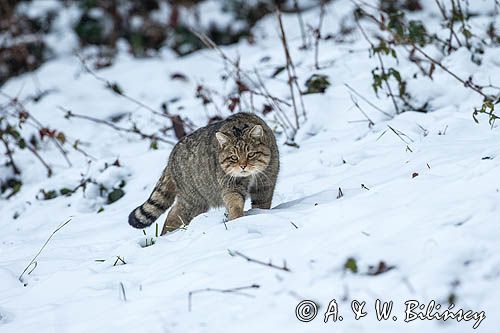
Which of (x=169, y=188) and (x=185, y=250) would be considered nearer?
(x=185, y=250)

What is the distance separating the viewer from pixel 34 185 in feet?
26.0

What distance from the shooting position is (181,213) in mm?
6031

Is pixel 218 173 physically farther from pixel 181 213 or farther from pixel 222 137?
pixel 181 213

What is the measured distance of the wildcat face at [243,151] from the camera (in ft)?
17.8

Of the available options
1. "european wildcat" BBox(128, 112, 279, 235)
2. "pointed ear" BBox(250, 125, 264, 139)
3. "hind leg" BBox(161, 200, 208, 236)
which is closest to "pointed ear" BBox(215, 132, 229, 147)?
"european wildcat" BBox(128, 112, 279, 235)

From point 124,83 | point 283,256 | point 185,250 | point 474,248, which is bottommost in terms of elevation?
point 124,83

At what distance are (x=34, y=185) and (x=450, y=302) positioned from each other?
19.7ft

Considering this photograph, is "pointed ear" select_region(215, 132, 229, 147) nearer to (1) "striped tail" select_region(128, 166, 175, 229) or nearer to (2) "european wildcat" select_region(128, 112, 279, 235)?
(2) "european wildcat" select_region(128, 112, 279, 235)

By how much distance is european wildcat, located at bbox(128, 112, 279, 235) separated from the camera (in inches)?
216

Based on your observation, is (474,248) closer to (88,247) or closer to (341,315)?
(341,315)

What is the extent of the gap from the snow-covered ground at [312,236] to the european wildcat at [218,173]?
221 mm

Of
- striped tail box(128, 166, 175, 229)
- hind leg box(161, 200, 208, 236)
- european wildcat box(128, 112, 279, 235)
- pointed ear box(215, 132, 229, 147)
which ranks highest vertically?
pointed ear box(215, 132, 229, 147)

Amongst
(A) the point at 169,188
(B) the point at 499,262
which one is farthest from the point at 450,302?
(A) the point at 169,188

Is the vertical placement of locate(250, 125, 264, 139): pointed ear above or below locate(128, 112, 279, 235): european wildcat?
above
